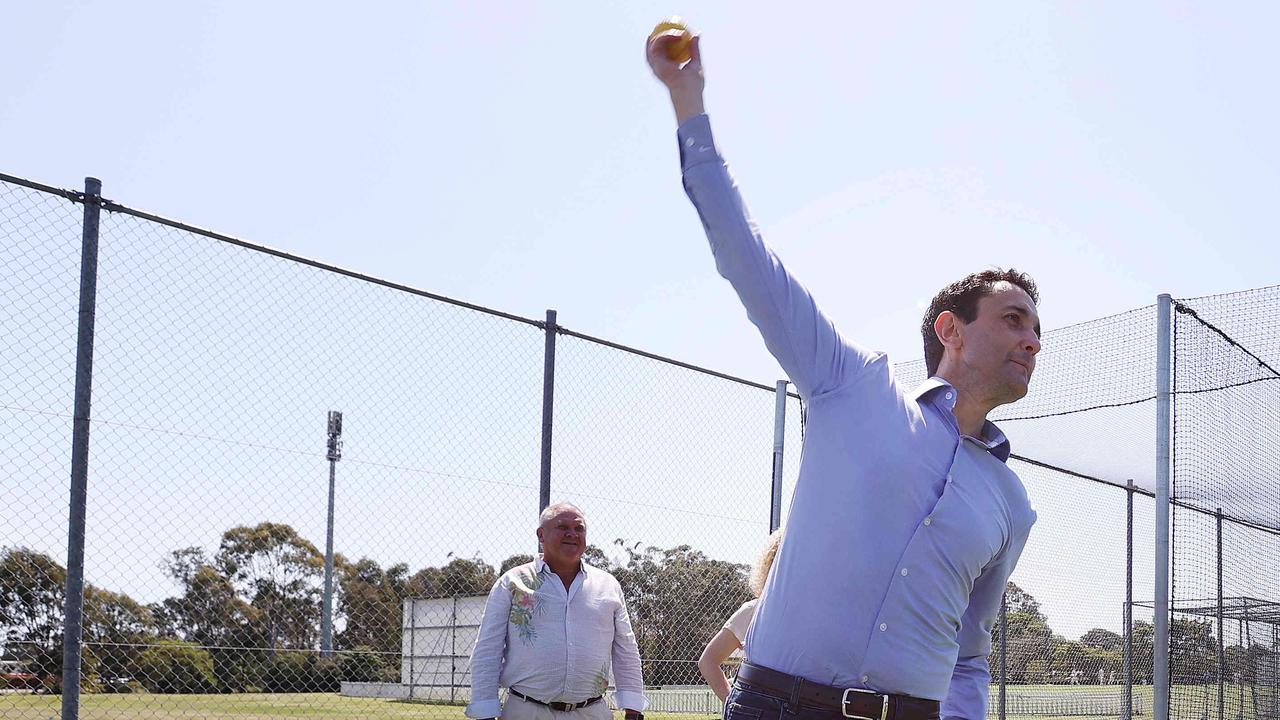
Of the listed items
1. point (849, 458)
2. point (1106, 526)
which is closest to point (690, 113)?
point (849, 458)

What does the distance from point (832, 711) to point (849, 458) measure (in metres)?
0.41

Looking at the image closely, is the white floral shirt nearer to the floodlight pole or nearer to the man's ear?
the floodlight pole

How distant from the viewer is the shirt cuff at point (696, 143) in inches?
67.1

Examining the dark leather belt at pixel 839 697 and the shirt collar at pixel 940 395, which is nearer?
the dark leather belt at pixel 839 697

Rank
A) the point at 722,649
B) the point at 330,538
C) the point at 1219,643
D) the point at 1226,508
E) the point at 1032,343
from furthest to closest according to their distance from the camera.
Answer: the point at 1219,643
the point at 1226,508
the point at 330,538
the point at 722,649
the point at 1032,343

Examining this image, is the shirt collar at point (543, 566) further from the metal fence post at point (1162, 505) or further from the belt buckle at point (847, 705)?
the metal fence post at point (1162, 505)

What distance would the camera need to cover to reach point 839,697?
1883mm

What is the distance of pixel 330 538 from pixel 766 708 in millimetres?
4141

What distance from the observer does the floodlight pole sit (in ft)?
16.9

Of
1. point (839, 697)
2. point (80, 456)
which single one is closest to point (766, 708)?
point (839, 697)

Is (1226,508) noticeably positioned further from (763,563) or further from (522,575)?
(763,563)

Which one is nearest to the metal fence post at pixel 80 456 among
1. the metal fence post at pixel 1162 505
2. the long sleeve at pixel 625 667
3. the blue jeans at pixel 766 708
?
the long sleeve at pixel 625 667

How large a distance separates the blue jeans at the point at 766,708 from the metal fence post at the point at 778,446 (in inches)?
210

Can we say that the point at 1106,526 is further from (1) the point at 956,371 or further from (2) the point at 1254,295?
(1) the point at 956,371
